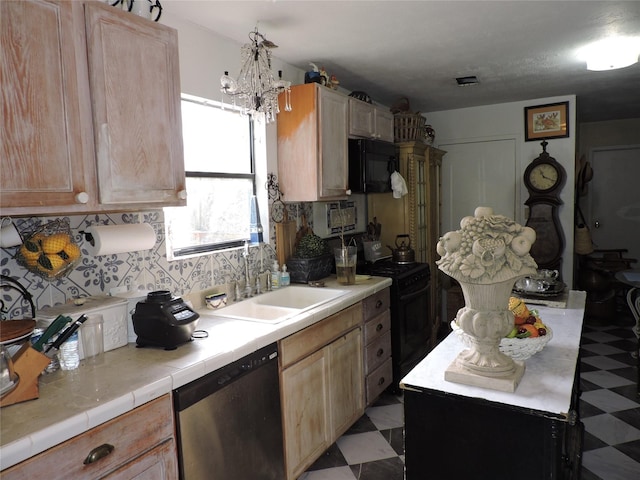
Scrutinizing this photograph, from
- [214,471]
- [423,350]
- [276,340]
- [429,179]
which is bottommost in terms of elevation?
[423,350]

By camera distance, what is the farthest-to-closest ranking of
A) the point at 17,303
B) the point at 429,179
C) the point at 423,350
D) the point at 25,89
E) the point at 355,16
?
the point at 429,179 < the point at 423,350 < the point at 355,16 < the point at 17,303 < the point at 25,89

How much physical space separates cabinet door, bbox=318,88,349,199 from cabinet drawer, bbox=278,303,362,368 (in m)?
0.83

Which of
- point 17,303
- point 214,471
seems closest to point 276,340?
point 214,471

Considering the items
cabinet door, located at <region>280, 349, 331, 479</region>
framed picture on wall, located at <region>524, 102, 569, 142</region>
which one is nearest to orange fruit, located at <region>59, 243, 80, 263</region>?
cabinet door, located at <region>280, 349, 331, 479</region>

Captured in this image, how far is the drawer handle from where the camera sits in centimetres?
124

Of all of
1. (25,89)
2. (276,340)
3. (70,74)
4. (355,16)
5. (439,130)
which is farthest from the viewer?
(439,130)

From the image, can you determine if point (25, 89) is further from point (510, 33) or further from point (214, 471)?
point (510, 33)

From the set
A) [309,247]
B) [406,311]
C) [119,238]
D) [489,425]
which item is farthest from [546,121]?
[119,238]

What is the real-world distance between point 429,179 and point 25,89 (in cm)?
365

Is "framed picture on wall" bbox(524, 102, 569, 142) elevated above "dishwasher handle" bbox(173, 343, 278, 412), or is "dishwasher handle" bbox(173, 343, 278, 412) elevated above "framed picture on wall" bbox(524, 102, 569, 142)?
"framed picture on wall" bbox(524, 102, 569, 142)

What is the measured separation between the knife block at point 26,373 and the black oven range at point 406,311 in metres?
2.36

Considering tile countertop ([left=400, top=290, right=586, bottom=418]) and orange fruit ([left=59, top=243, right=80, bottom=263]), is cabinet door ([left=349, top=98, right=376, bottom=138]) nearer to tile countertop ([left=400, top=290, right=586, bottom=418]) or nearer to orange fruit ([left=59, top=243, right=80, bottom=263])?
tile countertop ([left=400, top=290, right=586, bottom=418])

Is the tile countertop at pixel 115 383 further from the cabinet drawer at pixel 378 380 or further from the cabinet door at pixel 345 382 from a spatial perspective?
the cabinet drawer at pixel 378 380

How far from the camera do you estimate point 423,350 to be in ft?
12.7
